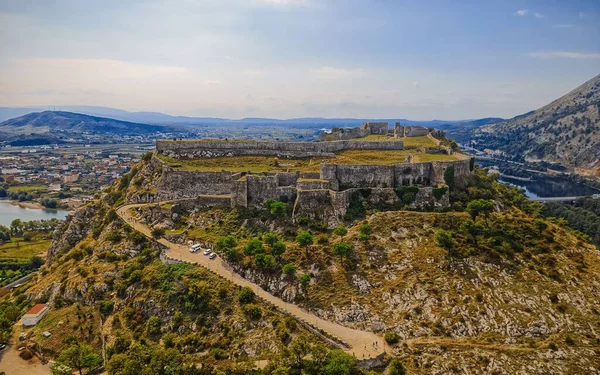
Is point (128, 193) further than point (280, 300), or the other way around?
point (128, 193)

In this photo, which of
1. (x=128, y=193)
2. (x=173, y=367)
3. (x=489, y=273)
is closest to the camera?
(x=173, y=367)

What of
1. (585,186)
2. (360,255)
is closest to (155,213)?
(360,255)

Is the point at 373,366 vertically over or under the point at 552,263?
under

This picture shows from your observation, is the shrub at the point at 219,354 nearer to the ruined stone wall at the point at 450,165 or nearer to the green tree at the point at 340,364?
the green tree at the point at 340,364

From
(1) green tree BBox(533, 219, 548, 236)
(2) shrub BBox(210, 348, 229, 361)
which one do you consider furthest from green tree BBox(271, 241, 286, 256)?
(1) green tree BBox(533, 219, 548, 236)

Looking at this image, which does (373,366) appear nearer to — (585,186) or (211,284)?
(211,284)

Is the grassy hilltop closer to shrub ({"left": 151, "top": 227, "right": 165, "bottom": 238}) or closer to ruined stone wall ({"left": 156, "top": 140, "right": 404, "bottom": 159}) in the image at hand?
shrub ({"left": 151, "top": 227, "right": 165, "bottom": 238})

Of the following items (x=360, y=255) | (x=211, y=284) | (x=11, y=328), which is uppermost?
(x=360, y=255)
